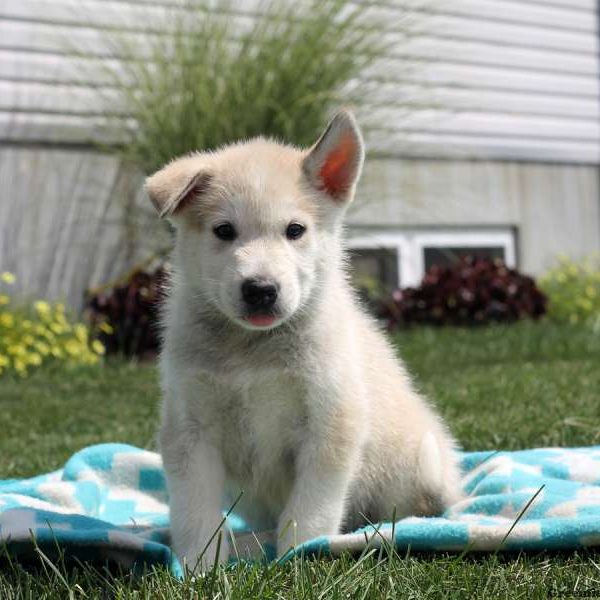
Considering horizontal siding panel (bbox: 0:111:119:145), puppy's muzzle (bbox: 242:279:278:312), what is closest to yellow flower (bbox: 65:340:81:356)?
horizontal siding panel (bbox: 0:111:119:145)

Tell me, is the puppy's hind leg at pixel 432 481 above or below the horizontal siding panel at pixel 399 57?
below

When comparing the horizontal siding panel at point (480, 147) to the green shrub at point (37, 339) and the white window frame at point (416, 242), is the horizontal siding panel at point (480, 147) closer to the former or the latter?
the white window frame at point (416, 242)

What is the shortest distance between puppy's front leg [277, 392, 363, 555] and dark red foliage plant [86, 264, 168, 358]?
4741 millimetres

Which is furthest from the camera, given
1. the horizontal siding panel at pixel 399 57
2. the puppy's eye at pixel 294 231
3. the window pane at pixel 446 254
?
the window pane at pixel 446 254

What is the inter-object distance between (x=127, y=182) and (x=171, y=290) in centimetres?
530

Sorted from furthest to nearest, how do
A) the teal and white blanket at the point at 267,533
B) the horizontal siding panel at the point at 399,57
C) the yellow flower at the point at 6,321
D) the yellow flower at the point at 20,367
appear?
the horizontal siding panel at the point at 399,57
the yellow flower at the point at 6,321
the yellow flower at the point at 20,367
the teal and white blanket at the point at 267,533

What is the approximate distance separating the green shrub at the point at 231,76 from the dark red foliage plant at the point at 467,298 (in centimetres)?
184

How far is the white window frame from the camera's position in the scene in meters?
9.22

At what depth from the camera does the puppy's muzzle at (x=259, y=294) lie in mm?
2428

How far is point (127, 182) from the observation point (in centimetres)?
807

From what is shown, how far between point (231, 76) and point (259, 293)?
5598 millimetres

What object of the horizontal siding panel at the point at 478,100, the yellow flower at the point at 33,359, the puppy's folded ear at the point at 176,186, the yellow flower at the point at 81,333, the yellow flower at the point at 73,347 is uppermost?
the horizontal siding panel at the point at 478,100

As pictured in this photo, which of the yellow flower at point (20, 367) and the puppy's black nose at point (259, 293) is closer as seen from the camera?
the puppy's black nose at point (259, 293)

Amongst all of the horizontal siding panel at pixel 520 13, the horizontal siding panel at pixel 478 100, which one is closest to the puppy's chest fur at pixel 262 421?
the horizontal siding panel at pixel 478 100
